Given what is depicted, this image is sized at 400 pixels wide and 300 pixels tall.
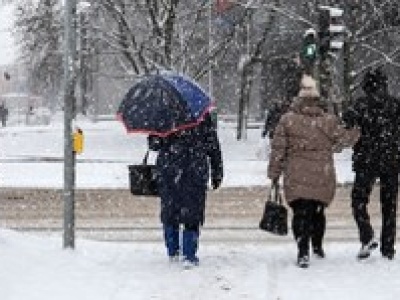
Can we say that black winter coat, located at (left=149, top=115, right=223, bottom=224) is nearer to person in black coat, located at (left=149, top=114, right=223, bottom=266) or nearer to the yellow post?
person in black coat, located at (left=149, top=114, right=223, bottom=266)

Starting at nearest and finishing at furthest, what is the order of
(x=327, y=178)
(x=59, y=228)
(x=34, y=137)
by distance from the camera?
(x=327, y=178) < (x=59, y=228) < (x=34, y=137)

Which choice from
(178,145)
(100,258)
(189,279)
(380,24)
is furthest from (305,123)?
(380,24)

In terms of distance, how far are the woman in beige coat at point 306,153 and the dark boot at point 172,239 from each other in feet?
3.21

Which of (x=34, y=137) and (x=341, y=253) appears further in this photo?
(x=34, y=137)

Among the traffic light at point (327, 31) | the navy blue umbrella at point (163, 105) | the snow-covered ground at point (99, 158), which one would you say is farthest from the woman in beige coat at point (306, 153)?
the snow-covered ground at point (99, 158)

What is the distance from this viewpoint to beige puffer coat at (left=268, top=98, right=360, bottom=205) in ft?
28.5

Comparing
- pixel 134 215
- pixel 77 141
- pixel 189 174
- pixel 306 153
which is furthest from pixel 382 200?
pixel 134 215

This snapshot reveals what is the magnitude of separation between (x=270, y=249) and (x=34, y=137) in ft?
107

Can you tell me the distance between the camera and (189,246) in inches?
348

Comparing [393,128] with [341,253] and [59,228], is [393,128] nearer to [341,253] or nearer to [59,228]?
[341,253]

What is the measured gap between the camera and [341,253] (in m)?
9.65

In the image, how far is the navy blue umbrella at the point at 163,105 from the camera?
8719 millimetres

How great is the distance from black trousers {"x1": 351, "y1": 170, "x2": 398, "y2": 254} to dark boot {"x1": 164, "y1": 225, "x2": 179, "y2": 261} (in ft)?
5.13

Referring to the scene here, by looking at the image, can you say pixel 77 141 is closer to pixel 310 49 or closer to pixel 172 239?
pixel 172 239
